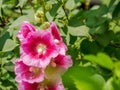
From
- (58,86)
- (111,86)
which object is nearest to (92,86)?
(111,86)

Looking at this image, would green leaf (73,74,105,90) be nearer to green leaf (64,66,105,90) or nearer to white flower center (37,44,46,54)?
green leaf (64,66,105,90)

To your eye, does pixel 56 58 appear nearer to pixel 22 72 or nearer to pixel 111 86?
pixel 22 72

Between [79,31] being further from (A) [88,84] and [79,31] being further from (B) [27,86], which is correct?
(A) [88,84]

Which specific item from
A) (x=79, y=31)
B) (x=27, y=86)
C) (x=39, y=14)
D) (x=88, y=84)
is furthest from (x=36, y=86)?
(x=88, y=84)

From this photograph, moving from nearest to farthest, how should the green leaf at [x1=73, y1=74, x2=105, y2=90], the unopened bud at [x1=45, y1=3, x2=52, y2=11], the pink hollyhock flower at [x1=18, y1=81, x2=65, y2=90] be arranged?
the green leaf at [x1=73, y1=74, x2=105, y2=90]
the pink hollyhock flower at [x1=18, y1=81, x2=65, y2=90]
the unopened bud at [x1=45, y1=3, x2=52, y2=11]

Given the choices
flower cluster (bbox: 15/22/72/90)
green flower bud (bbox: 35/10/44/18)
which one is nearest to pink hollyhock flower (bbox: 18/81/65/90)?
flower cluster (bbox: 15/22/72/90)
